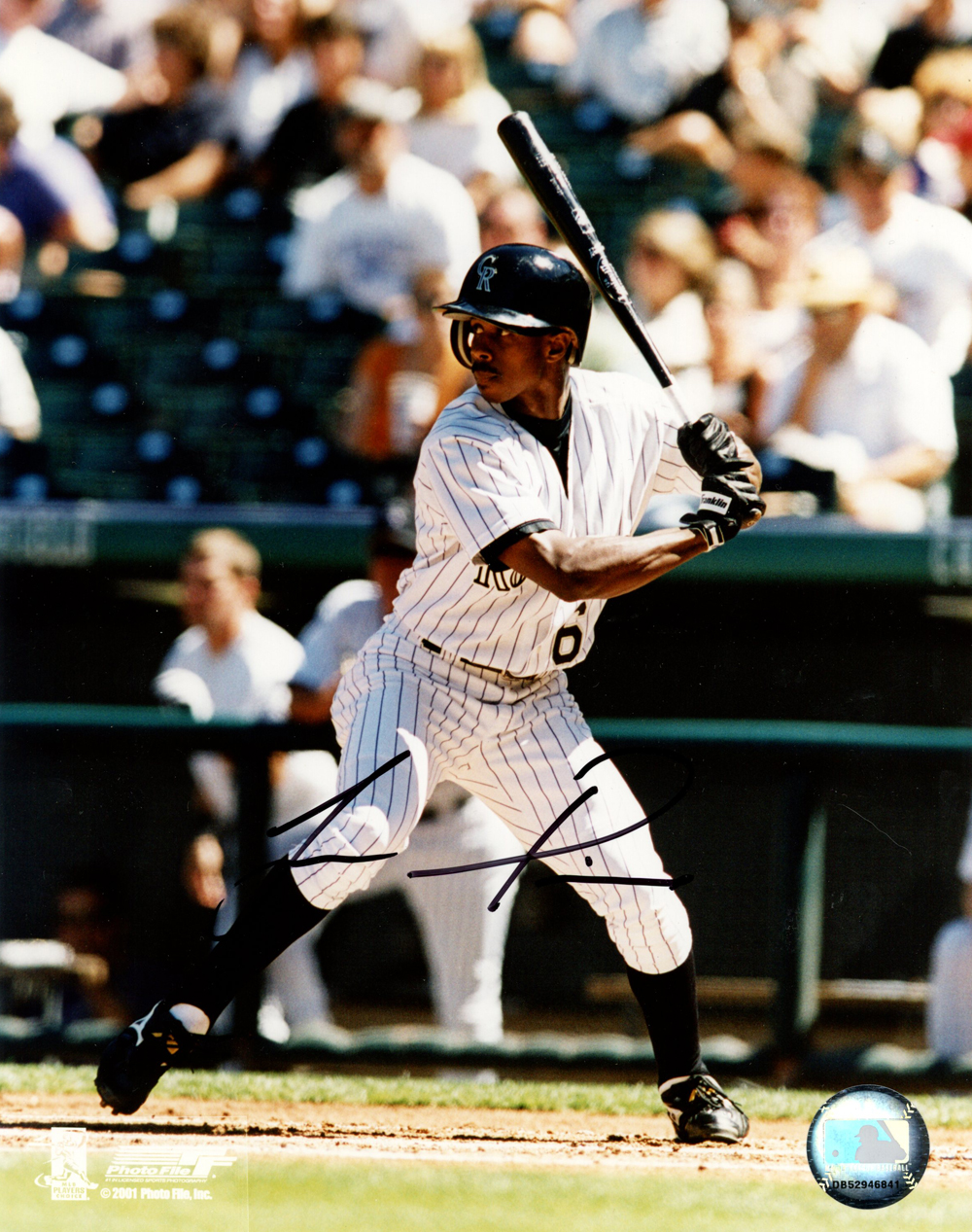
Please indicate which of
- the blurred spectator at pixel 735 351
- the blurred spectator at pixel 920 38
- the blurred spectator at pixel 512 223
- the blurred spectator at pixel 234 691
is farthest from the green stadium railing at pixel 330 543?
the blurred spectator at pixel 920 38

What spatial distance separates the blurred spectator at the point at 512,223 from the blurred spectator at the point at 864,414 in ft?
2.43

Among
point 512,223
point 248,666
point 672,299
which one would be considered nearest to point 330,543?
point 248,666

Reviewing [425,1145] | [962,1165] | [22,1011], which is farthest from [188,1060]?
[962,1165]

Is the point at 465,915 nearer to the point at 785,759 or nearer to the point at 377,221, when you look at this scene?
the point at 785,759

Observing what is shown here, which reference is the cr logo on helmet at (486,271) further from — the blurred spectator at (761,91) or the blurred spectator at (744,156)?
the blurred spectator at (761,91)

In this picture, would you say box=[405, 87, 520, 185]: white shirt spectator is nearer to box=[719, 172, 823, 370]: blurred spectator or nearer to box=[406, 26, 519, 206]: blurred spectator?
box=[406, 26, 519, 206]: blurred spectator

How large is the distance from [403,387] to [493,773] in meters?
1.59

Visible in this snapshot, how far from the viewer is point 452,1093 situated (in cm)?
325

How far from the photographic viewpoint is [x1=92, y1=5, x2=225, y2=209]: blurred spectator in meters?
4.63

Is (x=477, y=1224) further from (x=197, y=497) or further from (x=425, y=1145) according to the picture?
(x=197, y=497)

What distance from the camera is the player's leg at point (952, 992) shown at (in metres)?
3.49

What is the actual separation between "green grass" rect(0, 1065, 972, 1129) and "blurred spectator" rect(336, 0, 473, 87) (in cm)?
284

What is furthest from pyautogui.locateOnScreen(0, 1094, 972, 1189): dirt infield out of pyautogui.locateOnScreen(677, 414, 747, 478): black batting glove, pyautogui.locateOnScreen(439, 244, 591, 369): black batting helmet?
pyautogui.locateOnScreen(439, 244, 591, 369): black batting helmet

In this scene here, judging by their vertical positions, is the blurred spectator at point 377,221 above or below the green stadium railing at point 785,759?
above
